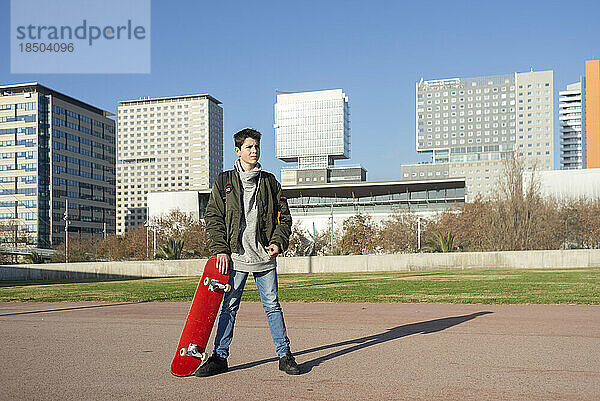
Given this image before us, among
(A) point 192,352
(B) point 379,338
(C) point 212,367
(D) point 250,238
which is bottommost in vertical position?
(B) point 379,338

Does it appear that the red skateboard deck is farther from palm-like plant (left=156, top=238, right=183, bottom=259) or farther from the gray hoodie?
palm-like plant (left=156, top=238, right=183, bottom=259)

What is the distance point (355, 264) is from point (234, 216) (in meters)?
32.8

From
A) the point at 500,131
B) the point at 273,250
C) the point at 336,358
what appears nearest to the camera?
the point at 273,250

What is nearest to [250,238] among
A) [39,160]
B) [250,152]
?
[250,152]

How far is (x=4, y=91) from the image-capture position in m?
132

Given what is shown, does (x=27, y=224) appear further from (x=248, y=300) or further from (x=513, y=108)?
(x=513, y=108)

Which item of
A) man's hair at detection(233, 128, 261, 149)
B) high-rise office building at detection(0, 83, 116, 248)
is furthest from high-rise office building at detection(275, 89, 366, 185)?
man's hair at detection(233, 128, 261, 149)

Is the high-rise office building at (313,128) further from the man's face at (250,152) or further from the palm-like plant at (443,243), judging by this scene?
the man's face at (250,152)

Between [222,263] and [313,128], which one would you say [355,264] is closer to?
[222,263]

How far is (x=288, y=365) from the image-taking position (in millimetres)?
5191

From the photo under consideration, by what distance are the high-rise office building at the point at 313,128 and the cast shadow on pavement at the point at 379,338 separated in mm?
175214

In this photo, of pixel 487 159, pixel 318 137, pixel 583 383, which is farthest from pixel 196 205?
pixel 487 159

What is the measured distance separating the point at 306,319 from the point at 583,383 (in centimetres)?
519

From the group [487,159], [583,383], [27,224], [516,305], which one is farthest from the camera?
[487,159]
